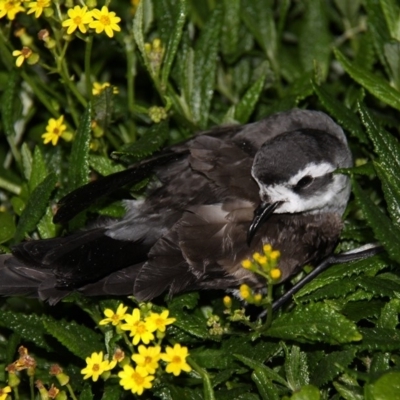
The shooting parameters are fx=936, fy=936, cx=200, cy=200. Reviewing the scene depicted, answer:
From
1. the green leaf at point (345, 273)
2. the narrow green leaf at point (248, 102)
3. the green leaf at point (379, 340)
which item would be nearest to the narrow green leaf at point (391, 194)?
the green leaf at point (345, 273)

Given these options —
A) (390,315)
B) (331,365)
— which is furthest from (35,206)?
(390,315)

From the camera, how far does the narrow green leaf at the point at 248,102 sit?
15.9ft

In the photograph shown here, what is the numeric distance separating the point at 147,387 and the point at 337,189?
1540 mm

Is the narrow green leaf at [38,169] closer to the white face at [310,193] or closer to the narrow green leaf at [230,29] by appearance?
the white face at [310,193]

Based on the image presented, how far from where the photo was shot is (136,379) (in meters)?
3.46

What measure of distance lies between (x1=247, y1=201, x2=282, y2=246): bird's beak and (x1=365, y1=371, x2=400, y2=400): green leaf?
0.99 m

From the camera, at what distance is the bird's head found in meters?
4.14

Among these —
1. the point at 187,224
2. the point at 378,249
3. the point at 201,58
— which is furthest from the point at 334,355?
the point at 201,58

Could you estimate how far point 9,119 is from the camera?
15.5ft

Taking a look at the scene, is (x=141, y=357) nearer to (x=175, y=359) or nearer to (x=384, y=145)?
(x=175, y=359)

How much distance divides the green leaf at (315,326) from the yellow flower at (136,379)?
0.57 metres

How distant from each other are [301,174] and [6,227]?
1.42 m

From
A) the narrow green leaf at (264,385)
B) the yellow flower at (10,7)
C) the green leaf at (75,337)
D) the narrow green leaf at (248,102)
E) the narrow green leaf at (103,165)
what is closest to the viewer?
the narrow green leaf at (264,385)

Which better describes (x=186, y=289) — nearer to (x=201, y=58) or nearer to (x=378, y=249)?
(x=378, y=249)
